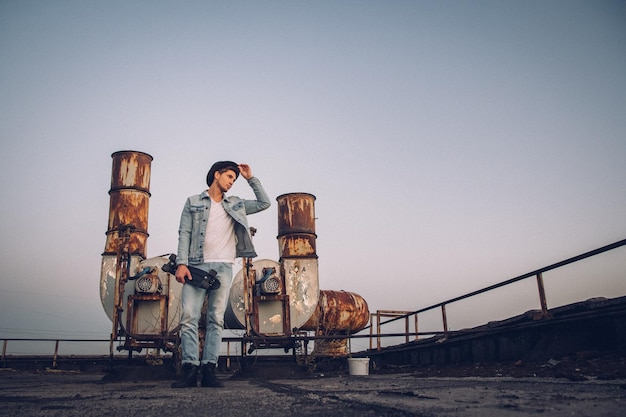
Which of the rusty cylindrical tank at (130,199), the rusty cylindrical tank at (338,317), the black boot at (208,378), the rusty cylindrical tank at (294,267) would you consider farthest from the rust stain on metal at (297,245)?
the black boot at (208,378)

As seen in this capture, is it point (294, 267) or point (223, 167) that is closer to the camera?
point (223, 167)

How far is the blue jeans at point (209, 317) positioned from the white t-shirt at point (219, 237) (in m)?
0.08

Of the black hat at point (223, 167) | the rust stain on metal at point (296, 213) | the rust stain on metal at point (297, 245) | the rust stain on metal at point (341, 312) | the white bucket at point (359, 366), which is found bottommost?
the white bucket at point (359, 366)

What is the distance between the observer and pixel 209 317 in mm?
4477

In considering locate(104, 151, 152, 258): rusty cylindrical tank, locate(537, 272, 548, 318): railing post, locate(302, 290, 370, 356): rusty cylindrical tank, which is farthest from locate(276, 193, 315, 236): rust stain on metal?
locate(537, 272, 548, 318): railing post

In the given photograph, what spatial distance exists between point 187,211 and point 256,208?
0.75 meters

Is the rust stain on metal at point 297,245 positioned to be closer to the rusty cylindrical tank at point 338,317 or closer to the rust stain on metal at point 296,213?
the rust stain on metal at point 296,213

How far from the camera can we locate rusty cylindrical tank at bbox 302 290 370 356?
14.3m

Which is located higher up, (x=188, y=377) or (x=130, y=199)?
(x=130, y=199)

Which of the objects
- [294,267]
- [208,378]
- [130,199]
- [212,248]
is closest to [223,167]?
[212,248]

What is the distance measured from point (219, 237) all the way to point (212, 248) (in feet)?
0.44

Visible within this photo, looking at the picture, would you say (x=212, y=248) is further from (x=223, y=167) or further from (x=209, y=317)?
(x=223, y=167)

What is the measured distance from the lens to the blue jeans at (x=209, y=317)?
4332mm

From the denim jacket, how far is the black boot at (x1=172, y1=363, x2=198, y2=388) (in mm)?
948
